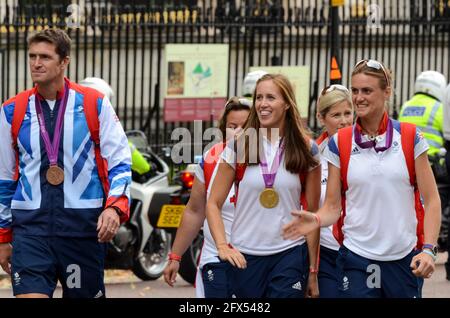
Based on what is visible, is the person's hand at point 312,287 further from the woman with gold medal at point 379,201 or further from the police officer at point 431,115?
the police officer at point 431,115

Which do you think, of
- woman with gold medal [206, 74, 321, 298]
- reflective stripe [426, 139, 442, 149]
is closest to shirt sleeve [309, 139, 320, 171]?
woman with gold medal [206, 74, 321, 298]

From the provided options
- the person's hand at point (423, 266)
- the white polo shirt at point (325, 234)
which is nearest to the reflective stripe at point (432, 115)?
the white polo shirt at point (325, 234)

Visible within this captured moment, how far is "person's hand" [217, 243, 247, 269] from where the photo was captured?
7.00 m

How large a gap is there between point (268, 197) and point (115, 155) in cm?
88

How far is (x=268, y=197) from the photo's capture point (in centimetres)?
723

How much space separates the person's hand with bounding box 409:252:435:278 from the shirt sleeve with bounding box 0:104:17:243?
2161 mm

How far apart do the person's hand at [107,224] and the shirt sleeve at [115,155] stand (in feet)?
0.24

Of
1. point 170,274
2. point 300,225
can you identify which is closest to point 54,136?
point 170,274

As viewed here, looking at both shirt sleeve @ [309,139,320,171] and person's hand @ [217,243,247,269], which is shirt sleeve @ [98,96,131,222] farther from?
shirt sleeve @ [309,139,320,171]

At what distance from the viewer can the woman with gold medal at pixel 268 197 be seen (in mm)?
7223

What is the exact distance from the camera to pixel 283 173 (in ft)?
23.9

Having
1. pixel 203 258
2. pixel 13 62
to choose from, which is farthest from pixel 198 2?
pixel 203 258

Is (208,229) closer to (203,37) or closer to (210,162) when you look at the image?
(210,162)
